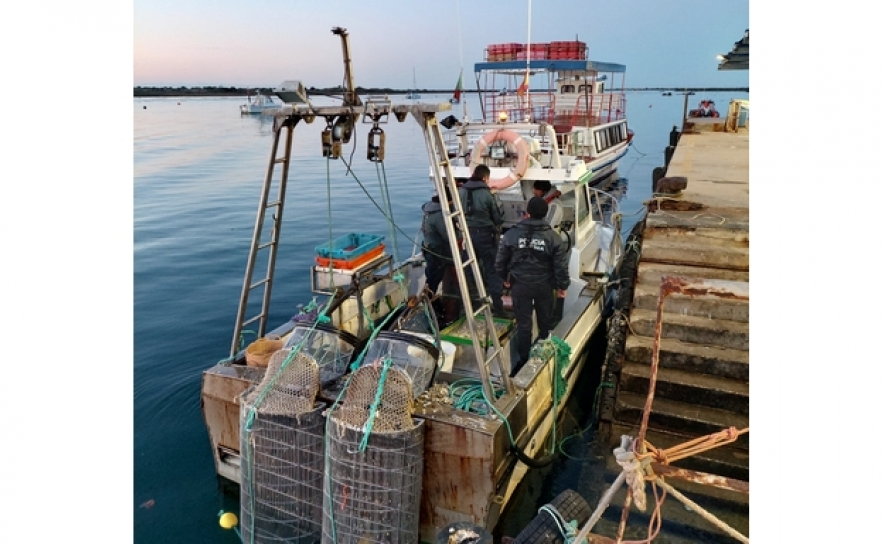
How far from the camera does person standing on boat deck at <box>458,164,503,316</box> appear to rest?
21.3 feet

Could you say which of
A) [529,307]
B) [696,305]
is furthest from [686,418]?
[529,307]

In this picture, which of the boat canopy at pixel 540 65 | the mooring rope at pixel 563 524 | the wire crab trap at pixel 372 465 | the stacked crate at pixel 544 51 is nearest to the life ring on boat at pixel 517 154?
the wire crab trap at pixel 372 465

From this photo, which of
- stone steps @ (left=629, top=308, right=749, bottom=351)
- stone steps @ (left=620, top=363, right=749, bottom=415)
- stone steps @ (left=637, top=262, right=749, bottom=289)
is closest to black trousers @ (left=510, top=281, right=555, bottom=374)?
stone steps @ (left=629, top=308, right=749, bottom=351)

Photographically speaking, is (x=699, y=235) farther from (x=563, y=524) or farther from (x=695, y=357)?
(x=563, y=524)

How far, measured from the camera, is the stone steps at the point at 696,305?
5.34 metres

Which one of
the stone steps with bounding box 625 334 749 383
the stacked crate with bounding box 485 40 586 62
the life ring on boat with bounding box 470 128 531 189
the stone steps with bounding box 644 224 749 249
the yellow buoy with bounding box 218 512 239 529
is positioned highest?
the stacked crate with bounding box 485 40 586 62

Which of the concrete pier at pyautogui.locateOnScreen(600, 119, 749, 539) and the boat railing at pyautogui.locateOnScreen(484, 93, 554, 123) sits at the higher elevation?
the boat railing at pyautogui.locateOnScreen(484, 93, 554, 123)

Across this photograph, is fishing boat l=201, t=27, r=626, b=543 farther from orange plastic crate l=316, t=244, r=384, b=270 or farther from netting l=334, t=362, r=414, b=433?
orange plastic crate l=316, t=244, r=384, b=270

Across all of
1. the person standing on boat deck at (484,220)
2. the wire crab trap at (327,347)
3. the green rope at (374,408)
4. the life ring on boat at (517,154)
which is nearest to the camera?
the green rope at (374,408)

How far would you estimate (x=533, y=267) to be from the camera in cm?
581

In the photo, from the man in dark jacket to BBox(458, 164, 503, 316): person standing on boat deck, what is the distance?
1.79 feet

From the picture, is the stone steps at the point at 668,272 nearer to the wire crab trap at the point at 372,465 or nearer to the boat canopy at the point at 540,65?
the wire crab trap at the point at 372,465

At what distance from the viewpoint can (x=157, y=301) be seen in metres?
10.7

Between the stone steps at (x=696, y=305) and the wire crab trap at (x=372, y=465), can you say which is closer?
the wire crab trap at (x=372, y=465)
